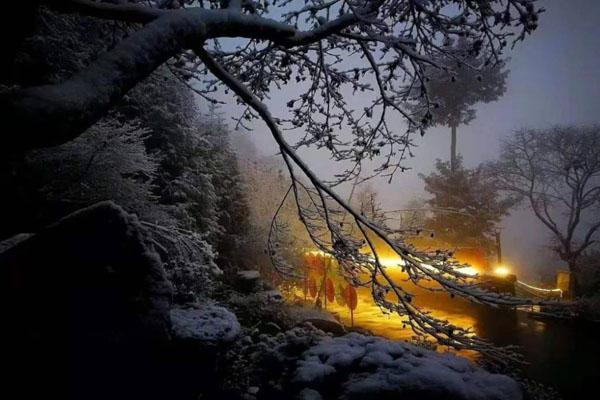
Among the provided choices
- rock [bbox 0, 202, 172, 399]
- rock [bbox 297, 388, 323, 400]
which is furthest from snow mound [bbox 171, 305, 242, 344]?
rock [bbox 297, 388, 323, 400]

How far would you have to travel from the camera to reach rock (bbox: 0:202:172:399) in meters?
4.13

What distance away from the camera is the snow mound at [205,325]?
668 cm

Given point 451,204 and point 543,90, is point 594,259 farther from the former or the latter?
point 543,90

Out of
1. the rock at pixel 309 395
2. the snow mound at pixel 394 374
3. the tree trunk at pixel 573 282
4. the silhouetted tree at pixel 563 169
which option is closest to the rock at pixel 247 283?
the snow mound at pixel 394 374

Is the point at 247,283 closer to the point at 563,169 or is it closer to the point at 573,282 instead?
the point at 573,282

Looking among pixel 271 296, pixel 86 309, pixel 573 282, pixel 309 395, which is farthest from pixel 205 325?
pixel 573 282

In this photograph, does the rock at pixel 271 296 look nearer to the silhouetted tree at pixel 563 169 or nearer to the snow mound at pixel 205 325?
the snow mound at pixel 205 325

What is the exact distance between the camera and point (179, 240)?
7.71m

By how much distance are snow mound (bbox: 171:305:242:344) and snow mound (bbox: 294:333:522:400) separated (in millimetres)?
1743

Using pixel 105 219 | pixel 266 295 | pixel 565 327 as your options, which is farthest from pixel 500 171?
pixel 105 219

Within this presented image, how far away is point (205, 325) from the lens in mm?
7129

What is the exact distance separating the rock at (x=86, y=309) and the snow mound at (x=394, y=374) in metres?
2.80

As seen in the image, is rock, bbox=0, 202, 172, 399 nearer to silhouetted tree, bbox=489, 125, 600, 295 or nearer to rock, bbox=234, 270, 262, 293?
rock, bbox=234, 270, 262, 293

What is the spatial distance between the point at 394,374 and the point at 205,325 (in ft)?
13.2
